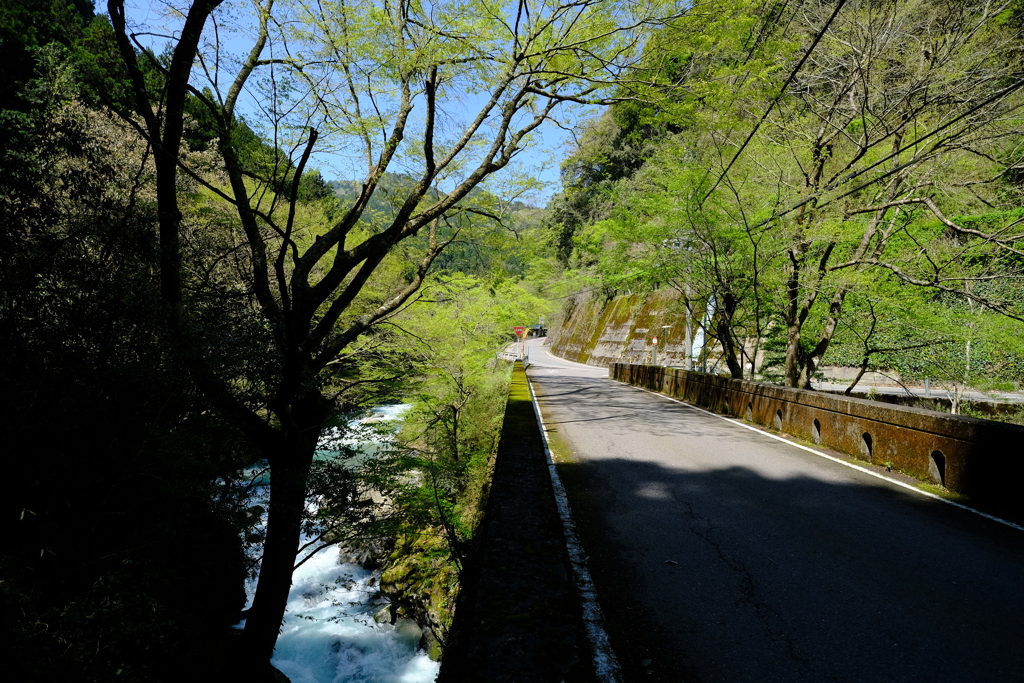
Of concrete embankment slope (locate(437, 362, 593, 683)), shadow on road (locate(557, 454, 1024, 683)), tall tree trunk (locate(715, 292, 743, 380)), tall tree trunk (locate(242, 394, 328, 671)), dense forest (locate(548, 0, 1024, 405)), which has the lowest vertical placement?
tall tree trunk (locate(242, 394, 328, 671))

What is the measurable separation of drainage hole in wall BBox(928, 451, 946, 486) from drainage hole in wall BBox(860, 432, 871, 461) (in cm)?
119

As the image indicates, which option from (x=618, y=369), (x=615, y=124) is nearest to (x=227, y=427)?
(x=618, y=369)

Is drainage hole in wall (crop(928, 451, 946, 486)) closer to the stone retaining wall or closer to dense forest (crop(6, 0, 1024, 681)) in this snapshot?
the stone retaining wall

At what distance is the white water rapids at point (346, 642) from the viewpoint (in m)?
10.6

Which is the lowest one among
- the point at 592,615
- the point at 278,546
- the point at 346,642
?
the point at 346,642

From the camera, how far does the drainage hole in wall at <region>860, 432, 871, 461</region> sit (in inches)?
300

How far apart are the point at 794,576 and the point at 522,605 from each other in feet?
8.48

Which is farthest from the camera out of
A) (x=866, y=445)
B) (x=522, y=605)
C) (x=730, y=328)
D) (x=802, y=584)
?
(x=730, y=328)

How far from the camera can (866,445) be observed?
25.2 feet

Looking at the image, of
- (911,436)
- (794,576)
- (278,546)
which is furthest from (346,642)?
(911,436)

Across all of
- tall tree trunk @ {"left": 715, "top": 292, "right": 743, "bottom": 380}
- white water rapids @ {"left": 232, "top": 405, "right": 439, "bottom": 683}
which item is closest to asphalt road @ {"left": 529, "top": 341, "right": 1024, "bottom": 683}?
white water rapids @ {"left": 232, "top": 405, "right": 439, "bottom": 683}

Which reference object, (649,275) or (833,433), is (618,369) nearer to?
(649,275)

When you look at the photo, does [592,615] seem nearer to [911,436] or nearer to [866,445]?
[911,436]

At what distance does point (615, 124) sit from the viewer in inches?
1454
